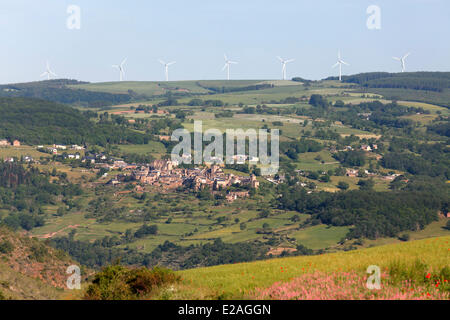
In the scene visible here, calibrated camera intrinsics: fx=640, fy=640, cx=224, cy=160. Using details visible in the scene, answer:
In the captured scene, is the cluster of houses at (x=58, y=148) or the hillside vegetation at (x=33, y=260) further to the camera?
the cluster of houses at (x=58, y=148)

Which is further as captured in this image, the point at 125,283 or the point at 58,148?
the point at 58,148

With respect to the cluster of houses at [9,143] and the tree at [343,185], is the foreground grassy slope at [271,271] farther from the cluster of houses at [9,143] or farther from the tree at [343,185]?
the cluster of houses at [9,143]

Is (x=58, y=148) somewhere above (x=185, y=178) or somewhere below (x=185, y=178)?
above

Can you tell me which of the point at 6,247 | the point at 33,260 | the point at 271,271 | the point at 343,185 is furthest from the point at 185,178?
the point at 271,271

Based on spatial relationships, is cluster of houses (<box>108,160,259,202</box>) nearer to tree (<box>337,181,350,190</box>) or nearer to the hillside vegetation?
tree (<box>337,181,350,190</box>)

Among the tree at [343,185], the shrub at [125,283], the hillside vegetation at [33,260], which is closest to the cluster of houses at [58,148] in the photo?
the tree at [343,185]

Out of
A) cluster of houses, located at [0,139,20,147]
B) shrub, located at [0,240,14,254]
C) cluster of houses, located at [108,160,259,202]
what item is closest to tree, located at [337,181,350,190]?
cluster of houses, located at [108,160,259,202]

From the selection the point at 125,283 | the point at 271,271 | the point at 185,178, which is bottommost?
the point at 185,178

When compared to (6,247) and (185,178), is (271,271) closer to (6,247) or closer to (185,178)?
(6,247)

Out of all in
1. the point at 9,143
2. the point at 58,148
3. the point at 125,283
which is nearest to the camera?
the point at 125,283
